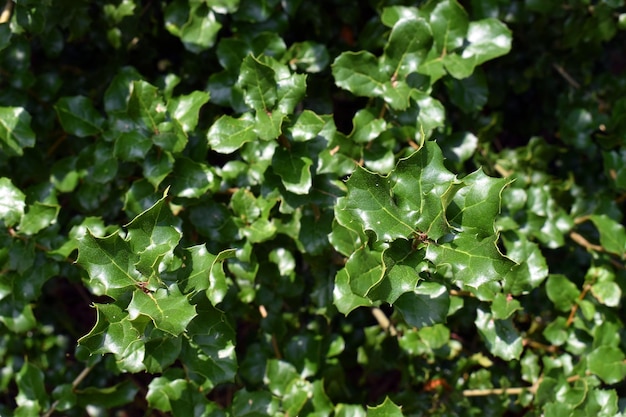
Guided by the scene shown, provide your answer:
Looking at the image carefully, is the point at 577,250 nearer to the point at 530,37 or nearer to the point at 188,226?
the point at 530,37

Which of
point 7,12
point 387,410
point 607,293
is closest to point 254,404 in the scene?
point 387,410

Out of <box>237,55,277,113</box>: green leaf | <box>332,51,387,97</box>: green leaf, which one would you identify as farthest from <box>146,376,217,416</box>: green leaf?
<box>332,51,387,97</box>: green leaf

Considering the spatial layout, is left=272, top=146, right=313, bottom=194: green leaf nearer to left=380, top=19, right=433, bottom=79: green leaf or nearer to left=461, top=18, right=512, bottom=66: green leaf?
left=380, top=19, right=433, bottom=79: green leaf

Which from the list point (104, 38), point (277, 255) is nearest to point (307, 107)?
point (277, 255)

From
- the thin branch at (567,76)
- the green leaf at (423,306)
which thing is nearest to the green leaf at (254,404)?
the green leaf at (423,306)

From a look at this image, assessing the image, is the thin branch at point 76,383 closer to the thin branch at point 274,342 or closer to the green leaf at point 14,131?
the thin branch at point 274,342

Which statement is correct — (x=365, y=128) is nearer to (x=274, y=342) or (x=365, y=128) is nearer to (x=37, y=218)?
(x=274, y=342)
